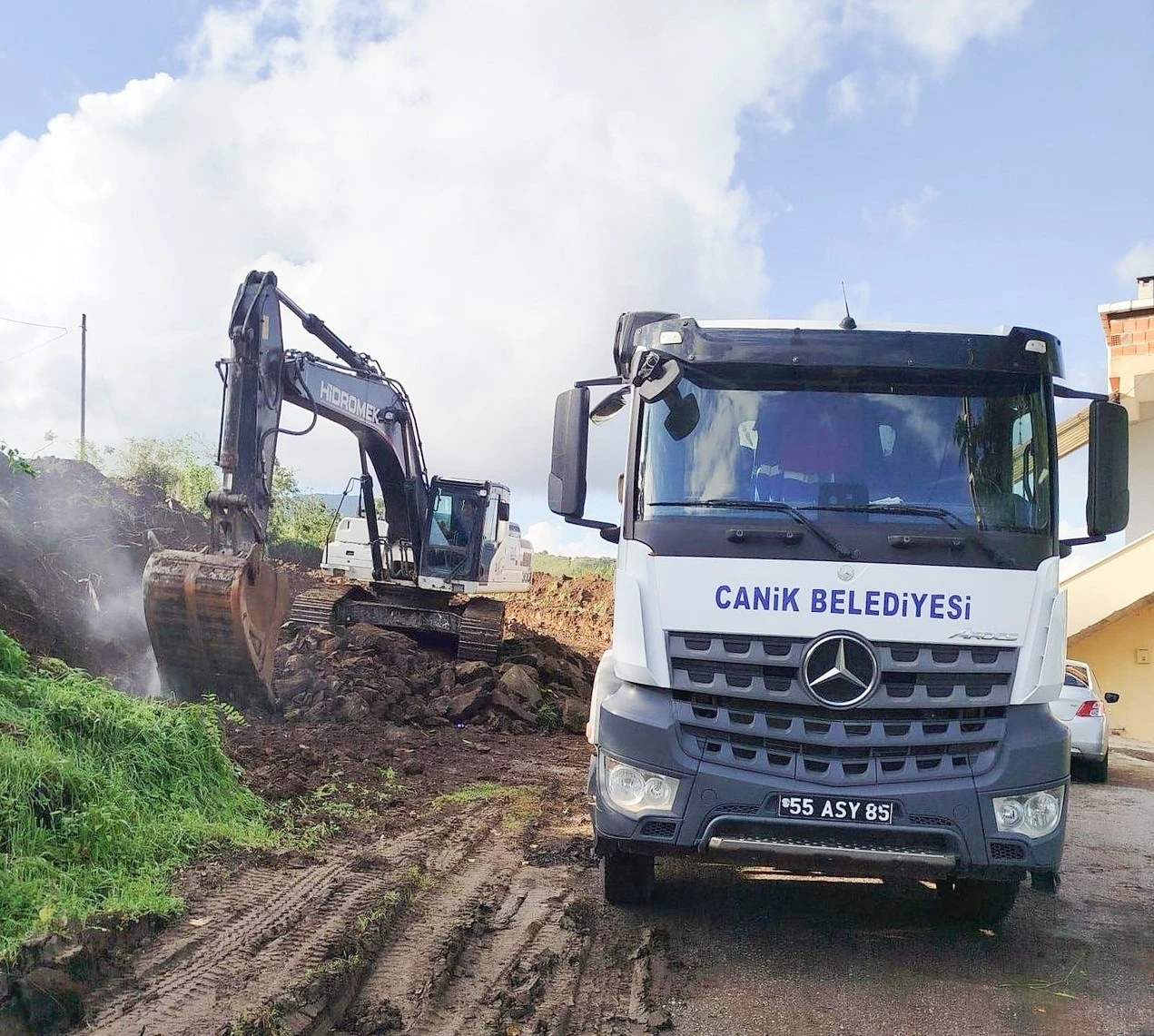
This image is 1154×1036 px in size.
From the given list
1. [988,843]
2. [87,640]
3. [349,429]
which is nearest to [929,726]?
[988,843]

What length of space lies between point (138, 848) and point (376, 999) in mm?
2246

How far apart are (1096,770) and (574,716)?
6369 millimetres

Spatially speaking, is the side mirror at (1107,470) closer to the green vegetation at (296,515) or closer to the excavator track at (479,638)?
the excavator track at (479,638)

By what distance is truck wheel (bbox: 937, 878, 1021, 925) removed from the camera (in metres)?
5.94

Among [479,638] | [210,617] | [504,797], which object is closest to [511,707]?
[479,638]

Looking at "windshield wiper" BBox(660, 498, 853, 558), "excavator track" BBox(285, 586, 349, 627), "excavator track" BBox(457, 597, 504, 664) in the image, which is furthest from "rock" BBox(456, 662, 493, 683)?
"windshield wiper" BBox(660, 498, 853, 558)

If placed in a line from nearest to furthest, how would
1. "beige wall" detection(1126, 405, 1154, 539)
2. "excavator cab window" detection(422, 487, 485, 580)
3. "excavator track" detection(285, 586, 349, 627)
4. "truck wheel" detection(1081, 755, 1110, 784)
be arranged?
1. "truck wheel" detection(1081, 755, 1110, 784)
2. "excavator track" detection(285, 586, 349, 627)
3. "excavator cab window" detection(422, 487, 485, 580)
4. "beige wall" detection(1126, 405, 1154, 539)

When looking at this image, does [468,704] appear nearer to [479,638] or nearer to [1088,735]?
[479,638]

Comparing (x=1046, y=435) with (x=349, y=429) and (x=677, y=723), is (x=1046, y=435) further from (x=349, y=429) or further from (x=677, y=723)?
(x=349, y=429)

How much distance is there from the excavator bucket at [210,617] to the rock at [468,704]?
3529 millimetres

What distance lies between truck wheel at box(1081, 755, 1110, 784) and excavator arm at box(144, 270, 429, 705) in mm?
9482

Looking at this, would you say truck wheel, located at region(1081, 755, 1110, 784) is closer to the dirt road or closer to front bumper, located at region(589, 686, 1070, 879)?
the dirt road

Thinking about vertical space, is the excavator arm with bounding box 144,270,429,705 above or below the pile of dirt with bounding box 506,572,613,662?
above

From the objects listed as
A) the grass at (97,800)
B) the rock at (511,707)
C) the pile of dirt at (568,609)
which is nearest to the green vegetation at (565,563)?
the pile of dirt at (568,609)
